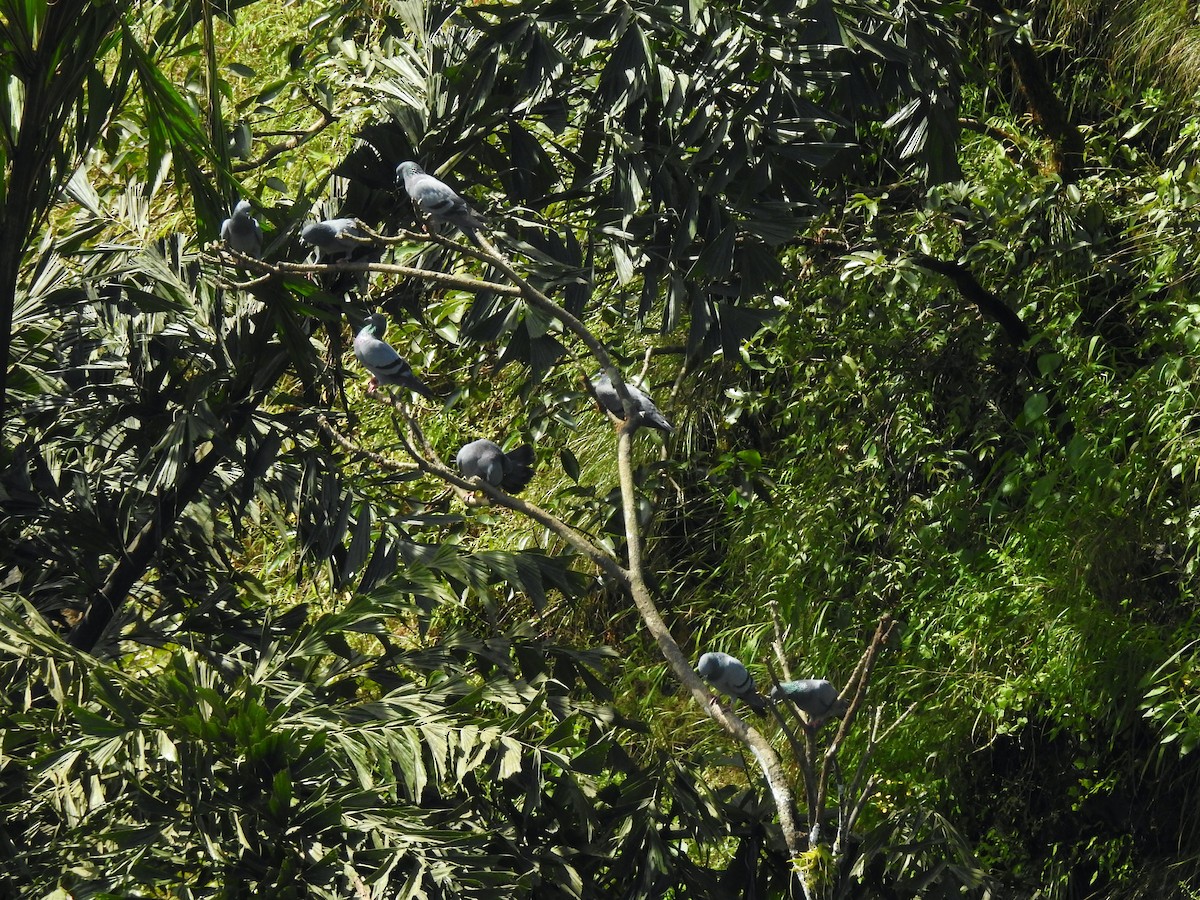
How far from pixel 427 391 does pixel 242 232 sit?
0.53 m

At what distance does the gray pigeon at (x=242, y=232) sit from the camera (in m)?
2.84

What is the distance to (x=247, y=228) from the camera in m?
2.87

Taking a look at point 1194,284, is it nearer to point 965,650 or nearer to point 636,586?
point 965,650

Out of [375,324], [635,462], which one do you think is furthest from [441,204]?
[635,462]

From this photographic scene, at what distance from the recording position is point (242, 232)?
9.40ft

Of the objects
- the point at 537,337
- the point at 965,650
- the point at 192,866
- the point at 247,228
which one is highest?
the point at 247,228

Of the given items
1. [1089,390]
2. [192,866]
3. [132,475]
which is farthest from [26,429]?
[1089,390]

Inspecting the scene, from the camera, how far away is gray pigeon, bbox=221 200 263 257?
9.32 ft

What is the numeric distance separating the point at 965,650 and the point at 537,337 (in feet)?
5.64

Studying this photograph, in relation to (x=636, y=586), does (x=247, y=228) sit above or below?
above

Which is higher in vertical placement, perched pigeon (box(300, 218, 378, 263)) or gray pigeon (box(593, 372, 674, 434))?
perched pigeon (box(300, 218, 378, 263))

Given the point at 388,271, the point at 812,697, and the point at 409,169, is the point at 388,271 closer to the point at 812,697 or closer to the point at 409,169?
the point at 409,169

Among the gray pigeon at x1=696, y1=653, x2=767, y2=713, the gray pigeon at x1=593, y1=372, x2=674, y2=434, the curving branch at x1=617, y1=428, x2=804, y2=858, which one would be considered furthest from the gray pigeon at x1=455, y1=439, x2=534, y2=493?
the gray pigeon at x1=696, y1=653, x2=767, y2=713

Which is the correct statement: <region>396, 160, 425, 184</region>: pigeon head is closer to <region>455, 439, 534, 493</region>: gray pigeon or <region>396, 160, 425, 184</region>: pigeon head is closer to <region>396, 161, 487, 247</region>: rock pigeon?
<region>396, 161, 487, 247</region>: rock pigeon
